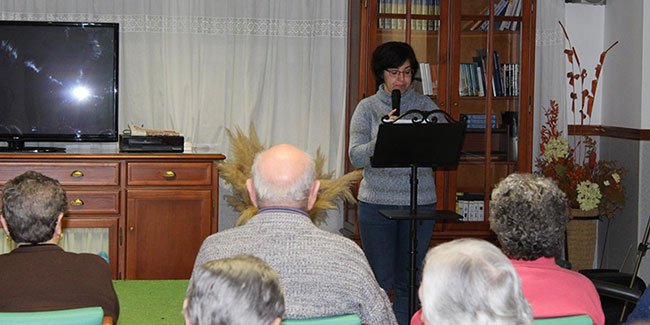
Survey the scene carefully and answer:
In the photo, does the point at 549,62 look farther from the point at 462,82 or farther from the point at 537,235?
the point at 537,235

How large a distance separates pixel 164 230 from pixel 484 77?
2093mm

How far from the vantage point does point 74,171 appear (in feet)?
13.5

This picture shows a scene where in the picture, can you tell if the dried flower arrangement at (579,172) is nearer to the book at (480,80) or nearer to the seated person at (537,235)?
the book at (480,80)

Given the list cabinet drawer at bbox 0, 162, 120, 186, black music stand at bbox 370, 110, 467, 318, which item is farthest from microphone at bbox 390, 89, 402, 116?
cabinet drawer at bbox 0, 162, 120, 186

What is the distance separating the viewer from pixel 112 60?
14.4ft

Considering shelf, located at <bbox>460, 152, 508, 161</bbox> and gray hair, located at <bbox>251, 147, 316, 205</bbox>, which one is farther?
shelf, located at <bbox>460, 152, 508, 161</bbox>

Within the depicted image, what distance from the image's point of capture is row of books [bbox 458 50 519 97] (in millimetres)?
4465

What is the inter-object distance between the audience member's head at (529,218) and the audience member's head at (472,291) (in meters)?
0.62

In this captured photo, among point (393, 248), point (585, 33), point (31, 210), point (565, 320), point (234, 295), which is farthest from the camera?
point (585, 33)

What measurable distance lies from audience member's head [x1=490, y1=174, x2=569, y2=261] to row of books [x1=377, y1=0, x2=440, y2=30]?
251 cm

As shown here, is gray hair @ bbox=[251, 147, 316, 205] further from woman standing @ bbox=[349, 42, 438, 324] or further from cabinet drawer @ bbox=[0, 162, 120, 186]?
cabinet drawer @ bbox=[0, 162, 120, 186]

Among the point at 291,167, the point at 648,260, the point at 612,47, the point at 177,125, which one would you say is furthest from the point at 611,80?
the point at 291,167

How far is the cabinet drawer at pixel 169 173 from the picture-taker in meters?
4.18

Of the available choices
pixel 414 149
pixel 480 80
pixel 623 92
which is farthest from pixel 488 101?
pixel 414 149
